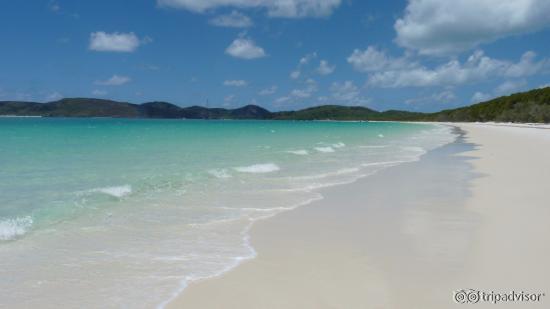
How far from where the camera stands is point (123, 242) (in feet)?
21.3

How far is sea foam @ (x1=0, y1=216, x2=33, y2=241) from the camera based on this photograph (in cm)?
679

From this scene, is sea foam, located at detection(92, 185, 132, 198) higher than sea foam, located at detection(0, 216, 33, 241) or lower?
lower

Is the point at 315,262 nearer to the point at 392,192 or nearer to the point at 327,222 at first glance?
the point at 327,222

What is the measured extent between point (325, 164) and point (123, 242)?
1285 centimetres

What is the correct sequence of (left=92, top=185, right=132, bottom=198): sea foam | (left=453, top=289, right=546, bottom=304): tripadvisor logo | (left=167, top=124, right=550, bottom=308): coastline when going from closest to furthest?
(left=453, top=289, right=546, bottom=304): tripadvisor logo → (left=167, top=124, right=550, bottom=308): coastline → (left=92, top=185, right=132, bottom=198): sea foam

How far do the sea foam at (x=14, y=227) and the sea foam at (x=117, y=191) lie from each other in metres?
2.73

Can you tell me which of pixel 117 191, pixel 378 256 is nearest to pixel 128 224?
pixel 117 191

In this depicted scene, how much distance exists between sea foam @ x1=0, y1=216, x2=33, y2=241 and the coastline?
3.79 meters

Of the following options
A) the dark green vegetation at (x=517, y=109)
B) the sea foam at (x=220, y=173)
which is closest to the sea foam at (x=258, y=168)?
the sea foam at (x=220, y=173)

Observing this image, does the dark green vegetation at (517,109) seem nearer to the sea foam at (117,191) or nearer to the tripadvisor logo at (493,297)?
the sea foam at (117,191)

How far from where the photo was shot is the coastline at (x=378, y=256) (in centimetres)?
441

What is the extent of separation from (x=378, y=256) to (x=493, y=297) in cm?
161

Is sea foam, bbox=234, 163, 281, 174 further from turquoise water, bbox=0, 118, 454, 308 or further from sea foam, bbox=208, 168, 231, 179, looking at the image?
sea foam, bbox=208, 168, 231, 179

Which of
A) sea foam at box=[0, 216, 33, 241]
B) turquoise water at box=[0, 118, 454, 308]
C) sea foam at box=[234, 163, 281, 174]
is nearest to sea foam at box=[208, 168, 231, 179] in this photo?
turquoise water at box=[0, 118, 454, 308]
